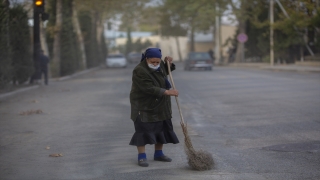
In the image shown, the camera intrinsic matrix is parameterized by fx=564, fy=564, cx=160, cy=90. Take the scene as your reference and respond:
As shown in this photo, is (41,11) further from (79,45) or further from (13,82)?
(79,45)

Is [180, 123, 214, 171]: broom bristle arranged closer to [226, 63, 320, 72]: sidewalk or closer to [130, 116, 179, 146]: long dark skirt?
[130, 116, 179, 146]: long dark skirt

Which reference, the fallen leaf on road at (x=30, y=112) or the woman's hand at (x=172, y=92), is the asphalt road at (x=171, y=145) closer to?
the fallen leaf on road at (x=30, y=112)

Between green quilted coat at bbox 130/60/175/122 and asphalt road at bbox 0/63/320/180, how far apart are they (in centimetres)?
72

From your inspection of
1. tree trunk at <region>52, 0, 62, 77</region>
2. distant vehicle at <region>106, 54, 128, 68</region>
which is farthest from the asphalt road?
distant vehicle at <region>106, 54, 128, 68</region>

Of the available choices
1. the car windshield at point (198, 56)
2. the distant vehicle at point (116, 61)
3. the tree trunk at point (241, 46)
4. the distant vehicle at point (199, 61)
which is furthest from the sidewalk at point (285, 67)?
the distant vehicle at point (116, 61)

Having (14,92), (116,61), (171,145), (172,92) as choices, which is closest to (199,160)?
(172,92)

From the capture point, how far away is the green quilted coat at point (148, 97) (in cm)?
753

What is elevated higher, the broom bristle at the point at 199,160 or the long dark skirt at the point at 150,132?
the long dark skirt at the point at 150,132

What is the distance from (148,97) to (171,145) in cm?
203

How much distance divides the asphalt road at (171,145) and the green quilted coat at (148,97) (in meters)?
0.72

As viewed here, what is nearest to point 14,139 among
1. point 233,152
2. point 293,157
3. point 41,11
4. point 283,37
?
point 233,152

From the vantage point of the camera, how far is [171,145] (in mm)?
9461

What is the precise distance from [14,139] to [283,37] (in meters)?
41.5

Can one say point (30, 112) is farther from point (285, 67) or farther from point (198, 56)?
point (285, 67)
